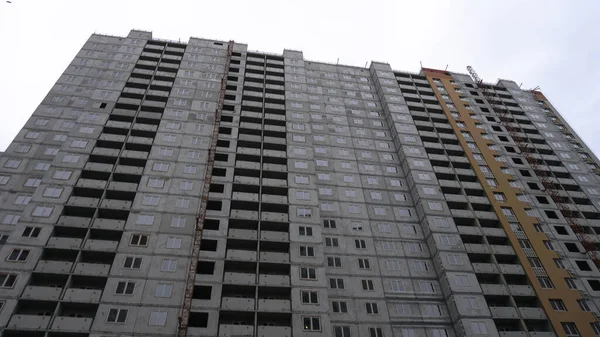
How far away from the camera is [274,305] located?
4409 cm

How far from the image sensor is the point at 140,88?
6969 cm

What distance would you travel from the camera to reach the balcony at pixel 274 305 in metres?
43.8

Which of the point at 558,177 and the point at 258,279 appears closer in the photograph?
the point at 258,279

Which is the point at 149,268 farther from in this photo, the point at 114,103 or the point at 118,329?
the point at 114,103

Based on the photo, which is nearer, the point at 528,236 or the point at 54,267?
the point at 54,267

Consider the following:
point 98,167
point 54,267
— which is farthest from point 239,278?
point 98,167

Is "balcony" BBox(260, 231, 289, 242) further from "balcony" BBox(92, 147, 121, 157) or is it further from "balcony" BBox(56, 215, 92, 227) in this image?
"balcony" BBox(92, 147, 121, 157)

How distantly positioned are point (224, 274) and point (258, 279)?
376cm

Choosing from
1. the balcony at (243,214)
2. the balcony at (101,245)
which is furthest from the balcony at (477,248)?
the balcony at (101,245)

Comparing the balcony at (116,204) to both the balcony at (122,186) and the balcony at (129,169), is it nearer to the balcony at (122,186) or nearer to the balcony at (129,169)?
the balcony at (122,186)

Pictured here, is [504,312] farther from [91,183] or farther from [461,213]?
[91,183]

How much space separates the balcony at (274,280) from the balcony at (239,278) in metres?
0.87

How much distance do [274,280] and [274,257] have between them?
309 centimetres

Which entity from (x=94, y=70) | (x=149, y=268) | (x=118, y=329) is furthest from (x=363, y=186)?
(x=94, y=70)
